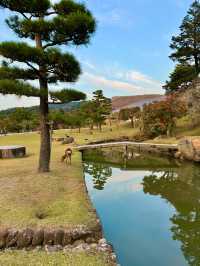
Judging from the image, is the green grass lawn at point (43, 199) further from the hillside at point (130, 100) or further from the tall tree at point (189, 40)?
the hillside at point (130, 100)

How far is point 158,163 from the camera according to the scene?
21.0 meters

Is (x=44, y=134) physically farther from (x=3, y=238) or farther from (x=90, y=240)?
(x=90, y=240)

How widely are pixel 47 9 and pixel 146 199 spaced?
8660 millimetres

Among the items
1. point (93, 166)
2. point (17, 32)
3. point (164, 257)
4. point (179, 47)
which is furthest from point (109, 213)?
point (179, 47)

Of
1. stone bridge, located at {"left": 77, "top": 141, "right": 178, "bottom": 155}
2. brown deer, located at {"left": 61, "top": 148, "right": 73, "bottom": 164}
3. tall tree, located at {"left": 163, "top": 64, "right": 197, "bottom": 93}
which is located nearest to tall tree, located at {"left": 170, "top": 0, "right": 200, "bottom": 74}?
tall tree, located at {"left": 163, "top": 64, "right": 197, "bottom": 93}

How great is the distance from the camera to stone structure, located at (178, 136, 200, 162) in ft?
64.0

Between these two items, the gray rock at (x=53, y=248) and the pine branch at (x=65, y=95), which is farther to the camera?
the pine branch at (x=65, y=95)

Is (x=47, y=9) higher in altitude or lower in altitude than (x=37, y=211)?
higher

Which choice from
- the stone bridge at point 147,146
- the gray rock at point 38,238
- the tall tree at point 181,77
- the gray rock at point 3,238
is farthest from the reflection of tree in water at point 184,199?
the tall tree at point 181,77

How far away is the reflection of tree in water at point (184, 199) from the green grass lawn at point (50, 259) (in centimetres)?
255

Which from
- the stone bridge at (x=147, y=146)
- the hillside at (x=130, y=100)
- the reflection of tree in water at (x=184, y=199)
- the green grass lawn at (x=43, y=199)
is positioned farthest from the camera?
the hillside at (x=130, y=100)

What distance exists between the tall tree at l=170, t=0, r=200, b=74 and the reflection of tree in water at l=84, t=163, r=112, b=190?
19.8 meters

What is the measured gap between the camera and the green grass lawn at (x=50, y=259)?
17.6ft

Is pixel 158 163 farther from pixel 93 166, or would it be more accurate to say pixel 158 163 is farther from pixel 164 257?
pixel 164 257
